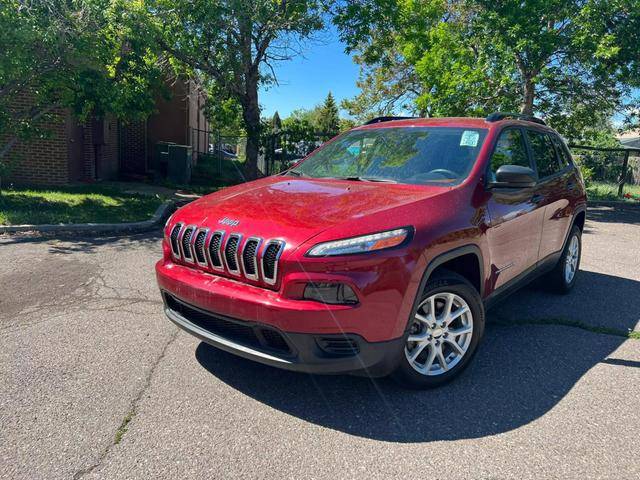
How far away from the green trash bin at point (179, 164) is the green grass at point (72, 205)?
10.7 ft

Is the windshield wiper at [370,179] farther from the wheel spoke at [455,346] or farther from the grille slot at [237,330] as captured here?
the grille slot at [237,330]

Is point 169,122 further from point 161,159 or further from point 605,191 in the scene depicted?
point 605,191

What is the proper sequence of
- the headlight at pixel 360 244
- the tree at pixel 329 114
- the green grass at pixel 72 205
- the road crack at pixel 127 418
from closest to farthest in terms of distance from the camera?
the road crack at pixel 127 418
the headlight at pixel 360 244
the green grass at pixel 72 205
the tree at pixel 329 114

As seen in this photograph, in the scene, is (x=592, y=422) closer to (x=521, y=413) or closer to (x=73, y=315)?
(x=521, y=413)

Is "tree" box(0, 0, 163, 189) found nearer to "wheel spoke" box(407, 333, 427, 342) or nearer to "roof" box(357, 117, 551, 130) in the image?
"roof" box(357, 117, 551, 130)

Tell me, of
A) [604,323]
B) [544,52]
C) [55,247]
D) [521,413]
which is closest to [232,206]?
[521,413]

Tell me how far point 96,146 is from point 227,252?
12354 mm

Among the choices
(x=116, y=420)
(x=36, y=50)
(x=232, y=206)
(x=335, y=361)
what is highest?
(x=36, y=50)

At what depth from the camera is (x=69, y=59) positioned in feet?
28.5

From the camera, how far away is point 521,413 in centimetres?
303

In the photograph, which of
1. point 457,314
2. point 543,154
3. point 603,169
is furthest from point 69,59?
point 603,169

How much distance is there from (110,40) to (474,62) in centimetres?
869

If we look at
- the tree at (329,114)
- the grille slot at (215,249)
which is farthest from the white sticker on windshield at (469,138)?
the tree at (329,114)

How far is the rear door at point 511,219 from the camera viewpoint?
3670 millimetres
